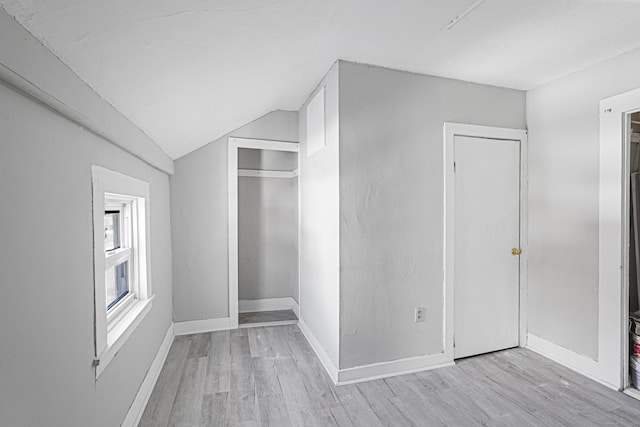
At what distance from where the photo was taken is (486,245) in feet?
9.14

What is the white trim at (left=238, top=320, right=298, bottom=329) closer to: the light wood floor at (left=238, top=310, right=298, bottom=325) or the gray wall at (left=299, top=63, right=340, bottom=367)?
the light wood floor at (left=238, top=310, right=298, bottom=325)

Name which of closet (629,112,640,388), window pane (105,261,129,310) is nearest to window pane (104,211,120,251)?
window pane (105,261,129,310)

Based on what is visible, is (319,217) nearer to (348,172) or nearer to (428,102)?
(348,172)

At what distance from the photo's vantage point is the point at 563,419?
197cm

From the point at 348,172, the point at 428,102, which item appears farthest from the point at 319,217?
the point at 428,102

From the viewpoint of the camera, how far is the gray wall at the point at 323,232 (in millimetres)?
2438

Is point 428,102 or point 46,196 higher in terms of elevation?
point 428,102

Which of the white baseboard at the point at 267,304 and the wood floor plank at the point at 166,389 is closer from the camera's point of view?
the wood floor plank at the point at 166,389

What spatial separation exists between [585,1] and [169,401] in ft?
11.1

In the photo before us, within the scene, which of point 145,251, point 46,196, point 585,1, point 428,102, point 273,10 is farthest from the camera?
point 428,102

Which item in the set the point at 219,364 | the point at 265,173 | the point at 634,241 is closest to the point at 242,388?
the point at 219,364

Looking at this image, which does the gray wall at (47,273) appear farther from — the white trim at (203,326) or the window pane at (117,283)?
the white trim at (203,326)

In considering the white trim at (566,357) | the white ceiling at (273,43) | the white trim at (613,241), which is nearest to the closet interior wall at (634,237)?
the white trim at (613,241)

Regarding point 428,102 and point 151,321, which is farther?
point 428,102
